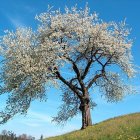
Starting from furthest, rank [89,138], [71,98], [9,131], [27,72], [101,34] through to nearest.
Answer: [71,98] < [101,34] < [27,72] < [9,131] < [89,138]

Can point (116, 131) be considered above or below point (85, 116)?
below

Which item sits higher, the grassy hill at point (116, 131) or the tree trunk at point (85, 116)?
the tree trunk at point (85, 116)

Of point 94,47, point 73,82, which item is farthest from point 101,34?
point 73,82

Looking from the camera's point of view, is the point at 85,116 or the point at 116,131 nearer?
the point at 116,131

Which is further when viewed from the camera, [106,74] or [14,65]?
[106,74]

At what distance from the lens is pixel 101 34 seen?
55.2 metres

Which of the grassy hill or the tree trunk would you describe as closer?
the grassy hill

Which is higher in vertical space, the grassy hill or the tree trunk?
the tree trunk

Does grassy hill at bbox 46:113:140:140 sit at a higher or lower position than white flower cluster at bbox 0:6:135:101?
lower

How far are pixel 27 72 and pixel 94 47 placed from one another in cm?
891

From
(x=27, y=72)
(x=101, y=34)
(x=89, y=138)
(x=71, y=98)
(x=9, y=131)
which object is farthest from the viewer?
(x=71, y=98)

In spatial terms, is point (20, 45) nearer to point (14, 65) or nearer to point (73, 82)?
point (14, 65)

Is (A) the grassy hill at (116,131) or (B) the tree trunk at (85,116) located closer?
(A) the grassy hill at (116,131)

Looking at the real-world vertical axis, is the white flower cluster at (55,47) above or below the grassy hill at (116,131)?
above
